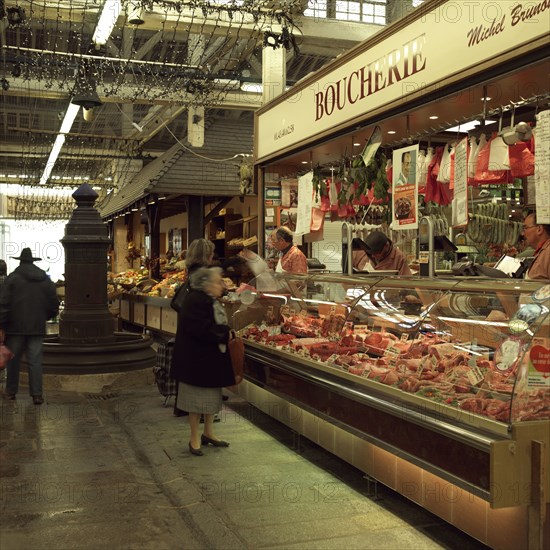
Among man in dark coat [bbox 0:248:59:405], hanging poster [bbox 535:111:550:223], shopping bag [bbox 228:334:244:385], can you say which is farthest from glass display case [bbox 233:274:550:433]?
man in dark coat [bbox 0:248:59:405]

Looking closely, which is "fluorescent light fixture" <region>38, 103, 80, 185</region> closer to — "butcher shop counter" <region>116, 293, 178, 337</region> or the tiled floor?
"butcher shop counter" <region>116, 293, 178, 337</region>

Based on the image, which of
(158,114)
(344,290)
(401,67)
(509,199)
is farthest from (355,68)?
(158,114)

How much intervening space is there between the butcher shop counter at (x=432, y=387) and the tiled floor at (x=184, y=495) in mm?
241

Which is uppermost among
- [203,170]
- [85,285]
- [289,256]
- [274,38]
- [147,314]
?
[274,38]

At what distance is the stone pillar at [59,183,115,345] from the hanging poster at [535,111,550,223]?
664cm

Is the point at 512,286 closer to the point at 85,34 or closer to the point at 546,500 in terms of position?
the point at 546,500

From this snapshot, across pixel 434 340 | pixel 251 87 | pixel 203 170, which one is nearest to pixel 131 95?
pixel 203 170

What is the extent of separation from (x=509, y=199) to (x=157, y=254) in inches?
393

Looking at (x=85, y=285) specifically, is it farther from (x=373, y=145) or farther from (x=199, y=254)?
(x=373, y=145)

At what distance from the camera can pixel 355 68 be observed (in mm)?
7207

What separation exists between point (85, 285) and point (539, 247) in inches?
244

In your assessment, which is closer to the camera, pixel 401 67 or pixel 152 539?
pixel 152 539

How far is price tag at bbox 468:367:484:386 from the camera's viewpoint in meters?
4.23

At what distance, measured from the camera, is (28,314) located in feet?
27.1
